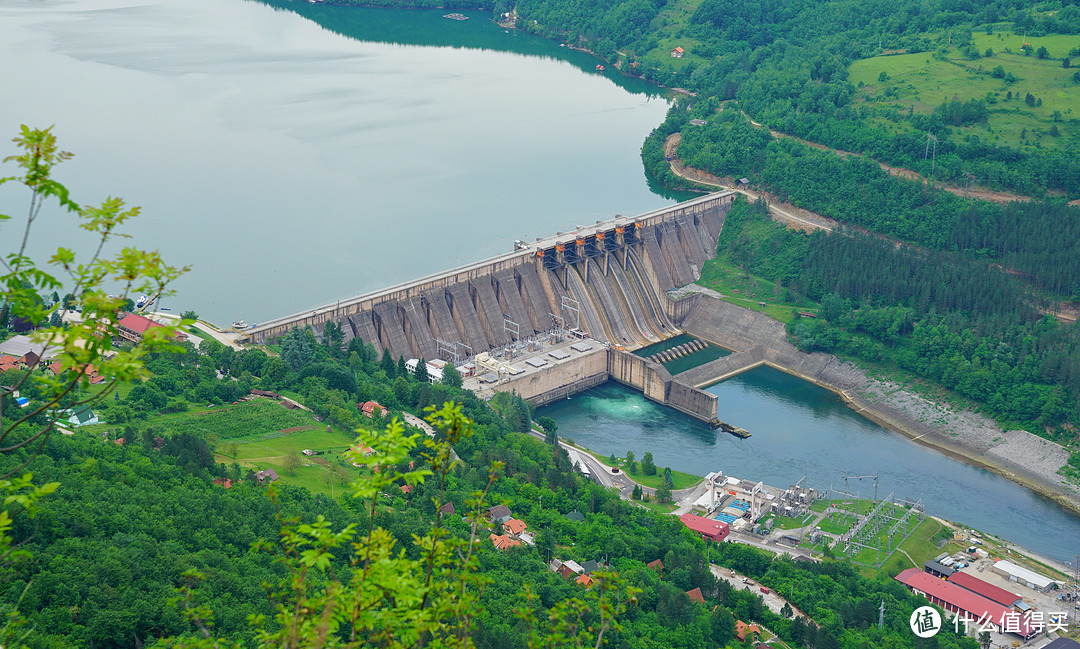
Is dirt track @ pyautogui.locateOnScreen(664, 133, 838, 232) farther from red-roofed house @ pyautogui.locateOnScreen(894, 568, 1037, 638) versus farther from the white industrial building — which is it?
red-roofed house @ pyautogui.locateOnScreen(894, 568, 1037, 638)

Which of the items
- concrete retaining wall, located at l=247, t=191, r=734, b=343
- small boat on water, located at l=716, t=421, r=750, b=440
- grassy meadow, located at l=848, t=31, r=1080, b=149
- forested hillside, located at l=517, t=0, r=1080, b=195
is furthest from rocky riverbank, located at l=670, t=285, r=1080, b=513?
grassy meadow, located at l=848, t=31, r=1080, b=149

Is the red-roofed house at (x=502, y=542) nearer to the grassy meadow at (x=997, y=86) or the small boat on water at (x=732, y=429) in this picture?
the small boat on water at (x=732, y=429)

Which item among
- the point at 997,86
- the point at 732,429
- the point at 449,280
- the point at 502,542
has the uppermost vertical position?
the point at 997,86

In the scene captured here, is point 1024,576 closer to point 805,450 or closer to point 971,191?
point 805,450

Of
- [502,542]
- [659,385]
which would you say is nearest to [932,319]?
[659,385]

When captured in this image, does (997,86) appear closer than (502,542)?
No

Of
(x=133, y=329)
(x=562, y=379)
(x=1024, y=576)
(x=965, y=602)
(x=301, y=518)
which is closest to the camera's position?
(x=301, y=518)

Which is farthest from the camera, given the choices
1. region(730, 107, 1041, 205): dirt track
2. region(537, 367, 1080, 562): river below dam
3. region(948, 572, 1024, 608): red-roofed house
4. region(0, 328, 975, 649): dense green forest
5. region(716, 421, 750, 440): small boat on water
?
region(730, 107, 1041, 205): dirt track
